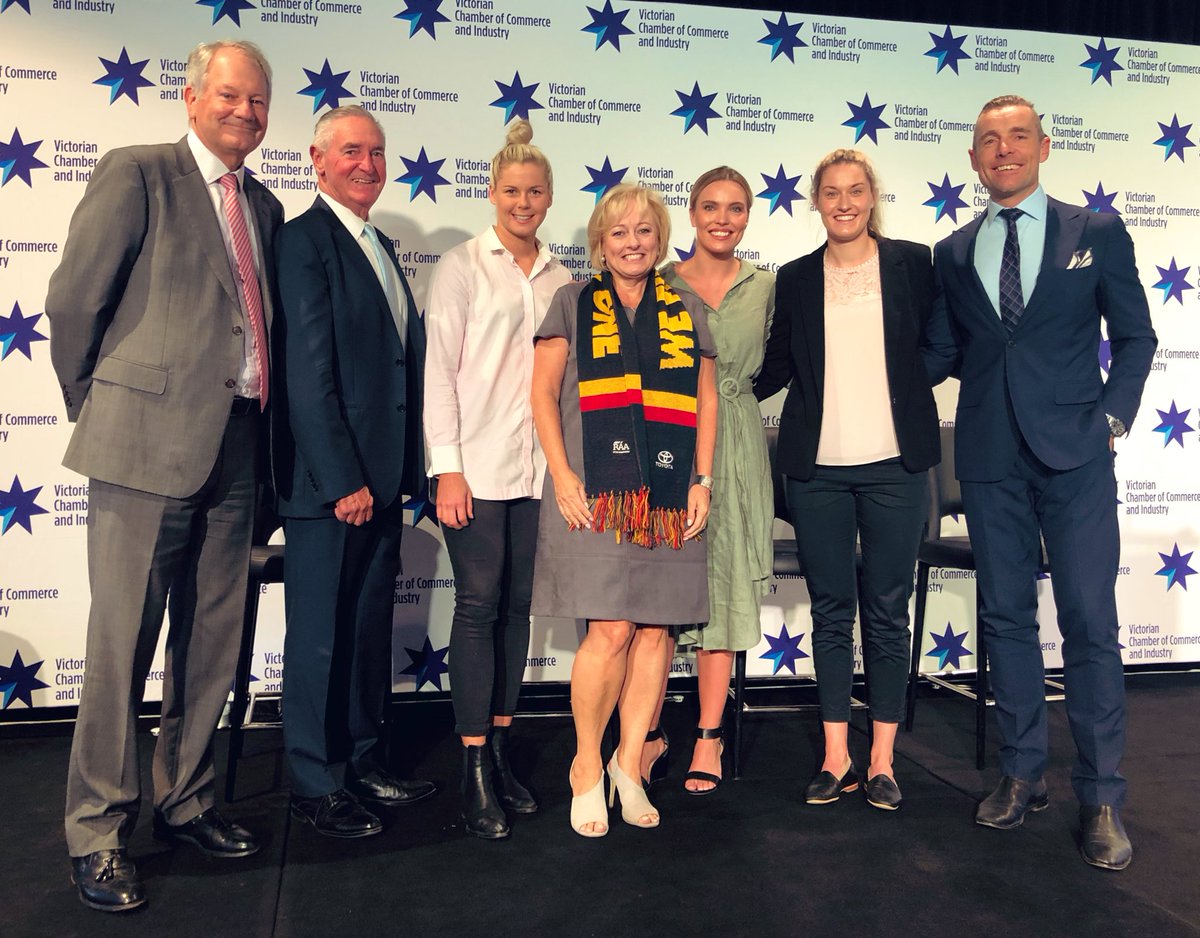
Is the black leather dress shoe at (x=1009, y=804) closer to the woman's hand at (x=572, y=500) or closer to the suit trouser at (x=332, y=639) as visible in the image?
the woman's hand at (x=572, y=500)

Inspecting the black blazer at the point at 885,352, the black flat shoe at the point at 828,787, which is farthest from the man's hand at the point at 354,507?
the black flat shoe at the point at 828,787

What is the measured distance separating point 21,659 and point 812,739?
9.39 feet

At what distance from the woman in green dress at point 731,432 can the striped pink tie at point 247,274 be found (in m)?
1.14

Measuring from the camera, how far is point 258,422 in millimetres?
2326

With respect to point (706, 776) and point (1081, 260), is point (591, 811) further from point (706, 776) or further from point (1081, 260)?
point (1081, 260)

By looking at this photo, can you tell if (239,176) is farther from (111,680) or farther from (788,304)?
(788,304)

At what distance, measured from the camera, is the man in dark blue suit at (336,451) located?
2307 millimetres

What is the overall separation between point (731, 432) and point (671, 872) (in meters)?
1.20

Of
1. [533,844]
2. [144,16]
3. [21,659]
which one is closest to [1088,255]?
[533,844]

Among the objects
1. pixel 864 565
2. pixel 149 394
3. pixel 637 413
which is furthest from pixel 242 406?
pixel 864 565

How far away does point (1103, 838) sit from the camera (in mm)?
2289

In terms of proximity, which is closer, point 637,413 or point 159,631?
point 159,631

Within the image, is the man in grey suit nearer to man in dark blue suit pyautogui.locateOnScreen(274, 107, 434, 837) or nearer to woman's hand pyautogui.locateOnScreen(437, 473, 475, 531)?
man in dark blue suit pyautogui.locateOnScreen(274, 107, 434, 837)

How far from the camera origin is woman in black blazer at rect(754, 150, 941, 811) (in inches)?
102
